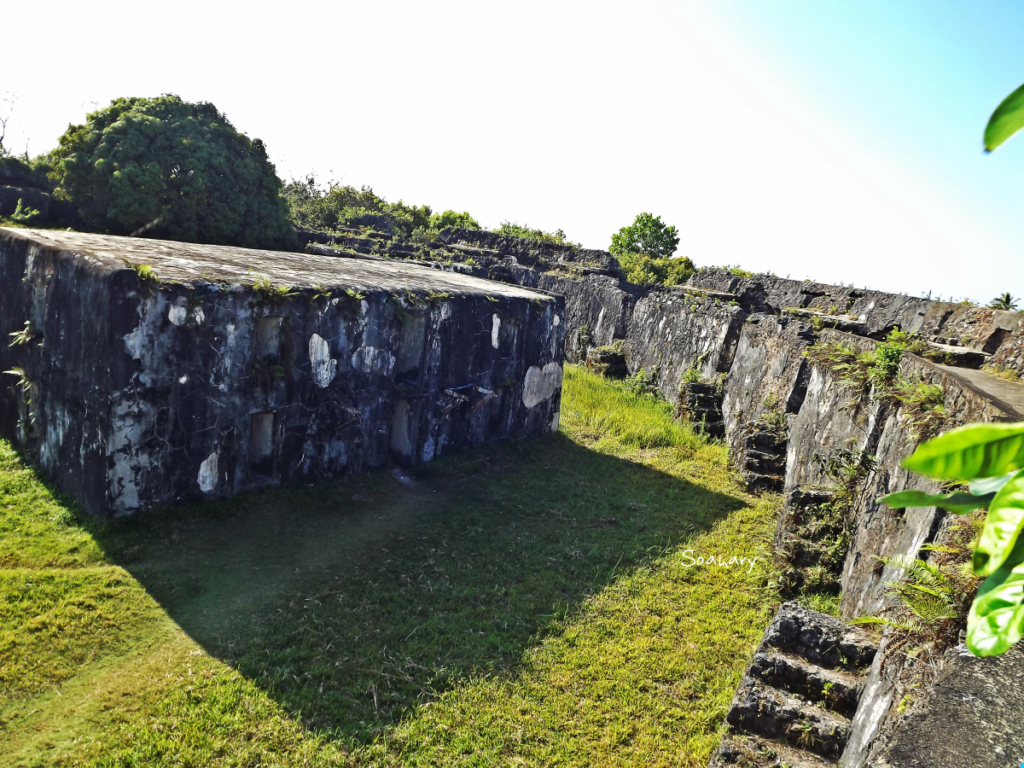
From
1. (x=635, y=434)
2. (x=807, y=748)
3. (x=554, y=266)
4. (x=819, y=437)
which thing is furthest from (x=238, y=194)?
(x=807, y=748)

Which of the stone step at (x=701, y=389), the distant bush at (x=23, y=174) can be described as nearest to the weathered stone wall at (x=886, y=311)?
the stone step at (x=701, y=389)

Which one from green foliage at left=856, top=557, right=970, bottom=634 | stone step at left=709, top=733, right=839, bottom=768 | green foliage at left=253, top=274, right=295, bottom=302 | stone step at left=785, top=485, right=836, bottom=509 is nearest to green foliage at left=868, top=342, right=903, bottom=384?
stone step at left=785, top=485, right=836, bottom=509

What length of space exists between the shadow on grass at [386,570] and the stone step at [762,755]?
144 centimetres

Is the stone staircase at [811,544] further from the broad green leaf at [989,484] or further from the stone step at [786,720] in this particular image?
the broad green leaf at [989,484]

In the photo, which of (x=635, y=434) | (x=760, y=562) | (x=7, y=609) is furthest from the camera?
(x=635, y=434)

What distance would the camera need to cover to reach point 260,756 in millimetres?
3371

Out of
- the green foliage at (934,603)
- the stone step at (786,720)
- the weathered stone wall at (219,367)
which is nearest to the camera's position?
the green foliage at (934,603)

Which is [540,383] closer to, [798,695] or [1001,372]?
[1001,372]

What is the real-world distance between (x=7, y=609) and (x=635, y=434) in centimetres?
712

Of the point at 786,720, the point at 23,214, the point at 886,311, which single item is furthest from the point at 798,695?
the point at 23,214

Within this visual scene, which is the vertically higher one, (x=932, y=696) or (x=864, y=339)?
(x=864, y=339)

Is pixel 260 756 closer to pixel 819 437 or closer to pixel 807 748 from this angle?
pixel 807 748

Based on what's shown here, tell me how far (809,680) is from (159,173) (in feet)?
45.8

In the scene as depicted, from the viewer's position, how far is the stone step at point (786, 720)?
10.9 feet
